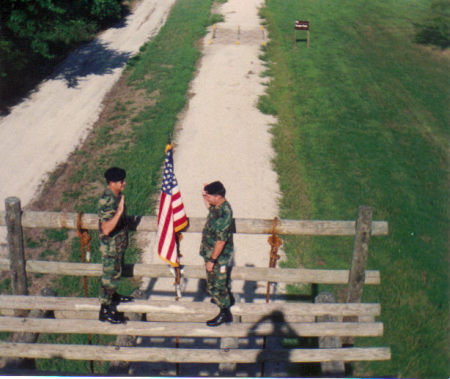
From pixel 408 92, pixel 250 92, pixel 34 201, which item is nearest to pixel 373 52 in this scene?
pixel 408 92

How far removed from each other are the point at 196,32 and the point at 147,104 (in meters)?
9.90

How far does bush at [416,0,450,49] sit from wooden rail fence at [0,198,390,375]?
902 inches

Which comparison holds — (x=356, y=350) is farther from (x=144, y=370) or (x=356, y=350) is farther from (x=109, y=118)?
(x=109, y=118)

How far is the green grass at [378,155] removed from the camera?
9664 mm

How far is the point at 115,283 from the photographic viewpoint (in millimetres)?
6434

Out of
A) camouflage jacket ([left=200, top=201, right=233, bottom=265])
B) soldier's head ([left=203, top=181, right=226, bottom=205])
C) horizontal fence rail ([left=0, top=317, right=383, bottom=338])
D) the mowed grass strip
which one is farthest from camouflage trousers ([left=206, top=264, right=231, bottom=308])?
the mowed grass strip

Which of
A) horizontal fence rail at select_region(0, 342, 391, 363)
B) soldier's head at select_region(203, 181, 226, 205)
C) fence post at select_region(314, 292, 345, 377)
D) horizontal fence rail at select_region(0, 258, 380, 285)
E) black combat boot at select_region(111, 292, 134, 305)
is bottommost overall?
fence post at select_region(314, 292, 345, 377)

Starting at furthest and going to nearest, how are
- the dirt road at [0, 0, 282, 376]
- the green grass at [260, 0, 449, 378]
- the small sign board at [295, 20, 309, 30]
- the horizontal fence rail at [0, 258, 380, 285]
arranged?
1. the small sign board at [295, 20, 309, 30]
2. the dirt road at [0, 0, 282, 376]
3. the green grass at [260, 0, 449, 378]
4. the horizontal fence rail at [0, 258, 380, 285]

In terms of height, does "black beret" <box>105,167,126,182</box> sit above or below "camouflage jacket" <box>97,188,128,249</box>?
above

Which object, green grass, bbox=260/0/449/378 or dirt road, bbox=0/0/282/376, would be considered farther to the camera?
dirt road, bbox=0/0/282/376

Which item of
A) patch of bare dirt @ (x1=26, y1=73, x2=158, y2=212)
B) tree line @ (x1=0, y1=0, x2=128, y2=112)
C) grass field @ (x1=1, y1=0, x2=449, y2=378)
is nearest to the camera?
grass field @ (x1=1, y1=0, x2=449, y2=378)

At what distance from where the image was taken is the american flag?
259 inches

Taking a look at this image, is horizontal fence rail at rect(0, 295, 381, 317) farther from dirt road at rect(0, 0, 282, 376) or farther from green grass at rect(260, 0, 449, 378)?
green grass at rect(260, 0, 449, 378)

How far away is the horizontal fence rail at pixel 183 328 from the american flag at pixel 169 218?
3.02ft
